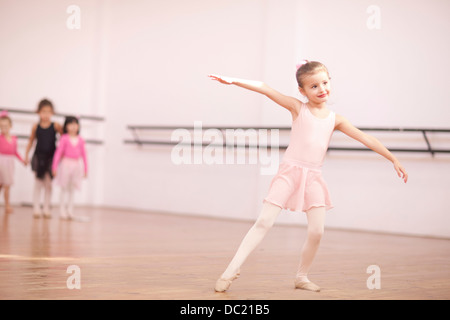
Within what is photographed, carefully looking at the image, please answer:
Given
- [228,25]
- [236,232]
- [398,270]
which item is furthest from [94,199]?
[398,270]

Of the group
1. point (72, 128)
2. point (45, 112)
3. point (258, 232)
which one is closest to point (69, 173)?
point (72, 128)

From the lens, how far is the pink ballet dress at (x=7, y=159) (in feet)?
24.4

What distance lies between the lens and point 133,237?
5.21 metres

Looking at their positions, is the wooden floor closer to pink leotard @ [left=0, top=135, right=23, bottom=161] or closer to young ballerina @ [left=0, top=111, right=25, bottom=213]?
young ballerina @ [left=0, top=111, right=25, bottom=213]

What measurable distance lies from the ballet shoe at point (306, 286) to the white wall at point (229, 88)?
353 cm

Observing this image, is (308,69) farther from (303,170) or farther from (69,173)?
(69,173)

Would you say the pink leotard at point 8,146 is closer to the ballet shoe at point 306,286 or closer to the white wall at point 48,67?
the white wall at point 48,67

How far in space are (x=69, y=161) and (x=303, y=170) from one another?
14.7 ft

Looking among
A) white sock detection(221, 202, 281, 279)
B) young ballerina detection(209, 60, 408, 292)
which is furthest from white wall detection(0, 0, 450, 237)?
white sock detection(221, 202, 281, 279)

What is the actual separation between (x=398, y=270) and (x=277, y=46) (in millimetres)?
4010

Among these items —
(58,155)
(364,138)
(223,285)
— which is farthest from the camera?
(58,155)

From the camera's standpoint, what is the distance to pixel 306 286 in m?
3.00

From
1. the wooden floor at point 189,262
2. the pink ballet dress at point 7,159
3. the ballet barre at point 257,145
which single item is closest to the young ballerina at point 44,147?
the pink ballet dress at point 7,159

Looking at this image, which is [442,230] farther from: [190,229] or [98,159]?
[98,159]
